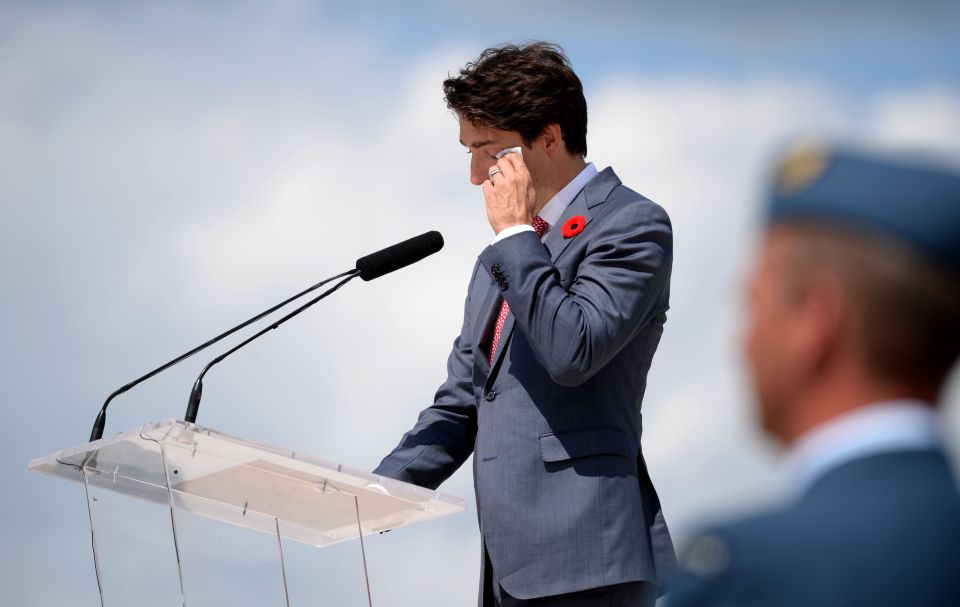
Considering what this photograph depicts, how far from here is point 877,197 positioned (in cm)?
100

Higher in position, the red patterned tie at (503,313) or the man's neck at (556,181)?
the man's neck at (556,181)

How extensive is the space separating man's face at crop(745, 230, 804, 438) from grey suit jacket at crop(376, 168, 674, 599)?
1194 millimetres

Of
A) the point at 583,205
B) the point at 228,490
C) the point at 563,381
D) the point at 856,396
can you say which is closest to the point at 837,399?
the point at 856,396

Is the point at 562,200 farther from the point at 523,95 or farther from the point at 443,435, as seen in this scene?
the point at 443,435

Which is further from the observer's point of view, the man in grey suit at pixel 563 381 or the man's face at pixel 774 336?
the man in grey suit at pixel 563 381

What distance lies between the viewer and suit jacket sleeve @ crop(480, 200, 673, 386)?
225cm

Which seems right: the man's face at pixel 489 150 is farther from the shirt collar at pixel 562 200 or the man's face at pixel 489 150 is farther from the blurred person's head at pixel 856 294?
the blurred person's head at pixel 856 294

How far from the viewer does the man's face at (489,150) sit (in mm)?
2658

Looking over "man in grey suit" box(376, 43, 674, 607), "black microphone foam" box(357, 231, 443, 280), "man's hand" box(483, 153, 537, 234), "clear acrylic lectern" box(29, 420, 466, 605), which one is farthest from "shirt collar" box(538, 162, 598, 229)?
"clear acrylic lectern" box(29, 420, 466, 605)

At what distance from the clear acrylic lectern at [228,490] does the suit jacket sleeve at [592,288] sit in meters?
0.32

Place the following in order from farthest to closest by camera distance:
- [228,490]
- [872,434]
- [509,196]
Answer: [509,196], [228,490], [872,434]

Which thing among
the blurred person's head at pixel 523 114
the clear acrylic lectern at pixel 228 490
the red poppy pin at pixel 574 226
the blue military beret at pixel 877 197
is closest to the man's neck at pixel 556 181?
the blurred person's head at pixel 523 114

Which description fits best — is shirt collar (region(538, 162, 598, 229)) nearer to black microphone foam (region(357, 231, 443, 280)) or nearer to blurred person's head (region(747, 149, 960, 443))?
black microphone foam (region(357, 231, 443, 280))

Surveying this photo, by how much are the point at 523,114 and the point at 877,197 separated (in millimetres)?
1705
